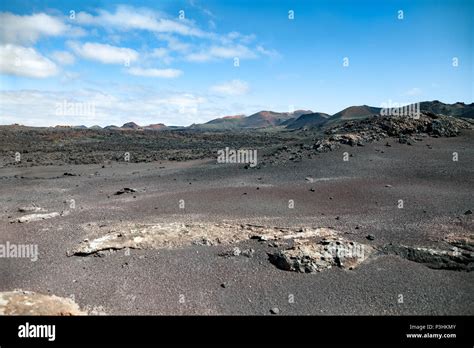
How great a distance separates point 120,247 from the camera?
400 inches

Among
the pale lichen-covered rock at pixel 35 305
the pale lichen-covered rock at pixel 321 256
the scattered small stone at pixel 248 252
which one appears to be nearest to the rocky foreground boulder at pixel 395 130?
the pale lichen-covered rock at pixel 321 256

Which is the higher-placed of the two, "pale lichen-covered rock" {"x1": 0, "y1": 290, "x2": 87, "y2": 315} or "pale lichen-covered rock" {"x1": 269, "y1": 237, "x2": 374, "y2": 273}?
"pale lichen-covered rock" {"x1": 269, "y1": 237, "x2": 374, "y2": 273}

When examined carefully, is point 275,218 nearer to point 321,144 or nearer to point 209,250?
point 209,250

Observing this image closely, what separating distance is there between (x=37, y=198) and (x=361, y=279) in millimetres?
15633
